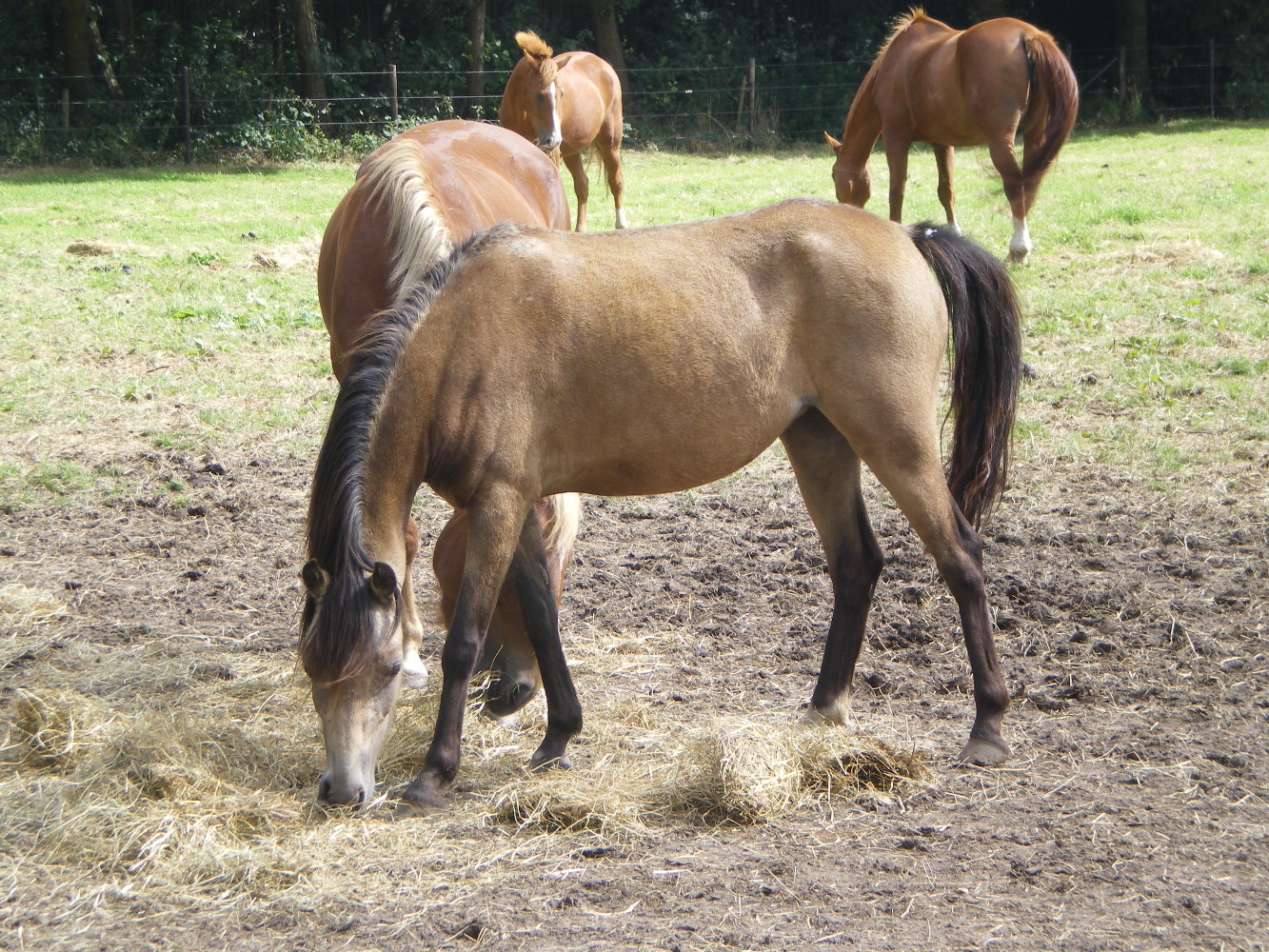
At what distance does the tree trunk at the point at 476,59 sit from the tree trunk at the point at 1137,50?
1184 centimetres

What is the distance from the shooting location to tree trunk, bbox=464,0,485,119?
20.7 m

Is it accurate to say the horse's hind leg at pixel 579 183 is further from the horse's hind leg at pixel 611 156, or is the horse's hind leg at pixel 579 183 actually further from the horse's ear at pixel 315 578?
the horse's ear at pixel 315 578

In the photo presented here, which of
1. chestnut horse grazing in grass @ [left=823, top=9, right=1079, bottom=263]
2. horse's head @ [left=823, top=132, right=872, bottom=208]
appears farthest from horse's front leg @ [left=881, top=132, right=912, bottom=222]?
horse's head @ [left=823, top=132, right=872, bottom=208]

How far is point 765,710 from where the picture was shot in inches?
159

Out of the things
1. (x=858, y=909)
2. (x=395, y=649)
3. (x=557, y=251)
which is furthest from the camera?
(x=557, y=251)

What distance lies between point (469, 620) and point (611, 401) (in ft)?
2.43

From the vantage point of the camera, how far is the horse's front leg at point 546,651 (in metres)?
3.61

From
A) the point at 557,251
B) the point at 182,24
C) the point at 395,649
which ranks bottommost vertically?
the point at 395,649

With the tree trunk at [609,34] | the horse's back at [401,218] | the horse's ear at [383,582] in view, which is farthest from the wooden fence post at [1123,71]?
the horse's ear at [383,582]

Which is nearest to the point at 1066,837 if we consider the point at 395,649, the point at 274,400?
the point at 395,649

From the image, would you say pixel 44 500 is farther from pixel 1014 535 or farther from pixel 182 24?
pixel 182 24

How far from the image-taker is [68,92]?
19.2m

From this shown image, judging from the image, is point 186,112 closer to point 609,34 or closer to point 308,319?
point 609,34

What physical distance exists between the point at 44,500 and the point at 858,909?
4931 mm
